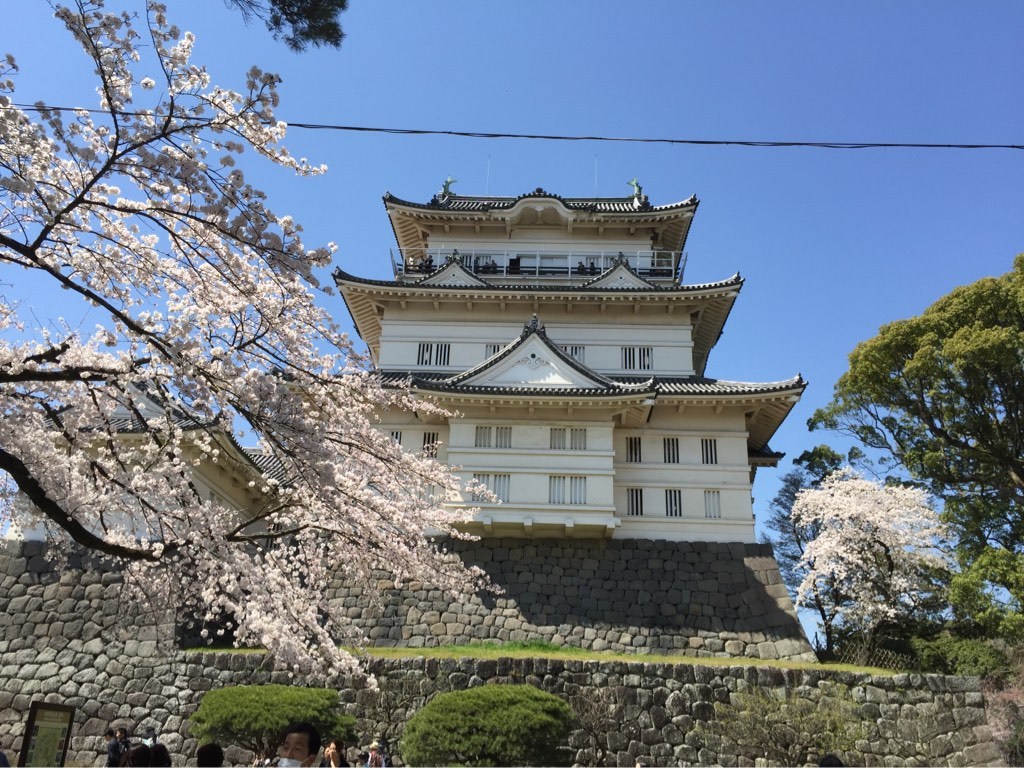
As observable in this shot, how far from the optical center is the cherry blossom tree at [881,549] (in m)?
19.4

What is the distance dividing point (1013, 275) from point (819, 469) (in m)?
10.6

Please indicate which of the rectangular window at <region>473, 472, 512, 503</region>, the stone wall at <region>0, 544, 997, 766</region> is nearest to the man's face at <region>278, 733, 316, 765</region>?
the stone wall at <region>0, 544, 997, 766</region>

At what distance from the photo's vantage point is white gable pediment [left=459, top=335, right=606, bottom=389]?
18.8 meters

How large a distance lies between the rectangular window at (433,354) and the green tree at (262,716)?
1116 cm

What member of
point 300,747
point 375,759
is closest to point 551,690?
point 375,759

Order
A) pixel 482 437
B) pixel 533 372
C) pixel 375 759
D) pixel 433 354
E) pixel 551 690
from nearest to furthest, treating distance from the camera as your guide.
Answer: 1. pixel 375 759
2. pixel 551 690
3. pixel 482 437
4. pixel 533 372
5. pixel 433 354

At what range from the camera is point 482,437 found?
18.8 metres

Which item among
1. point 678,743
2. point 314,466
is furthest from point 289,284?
point 678,743

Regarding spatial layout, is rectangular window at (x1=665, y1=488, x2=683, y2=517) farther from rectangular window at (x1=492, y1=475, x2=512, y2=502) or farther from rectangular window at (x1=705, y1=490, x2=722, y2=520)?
rectangular window at (x1=492, y1=475, x2=512, y2=502)

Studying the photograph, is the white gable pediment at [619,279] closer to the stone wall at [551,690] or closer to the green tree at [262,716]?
the stone wall at [551,690]

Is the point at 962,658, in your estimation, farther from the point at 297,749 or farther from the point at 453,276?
the point at 297,749

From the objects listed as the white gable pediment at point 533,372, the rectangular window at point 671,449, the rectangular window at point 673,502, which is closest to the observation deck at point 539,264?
the white gable pediment at point 533,372

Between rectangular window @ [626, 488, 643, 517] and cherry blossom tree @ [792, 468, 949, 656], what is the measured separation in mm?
5493

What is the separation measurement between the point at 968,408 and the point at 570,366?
1081 centimetres
